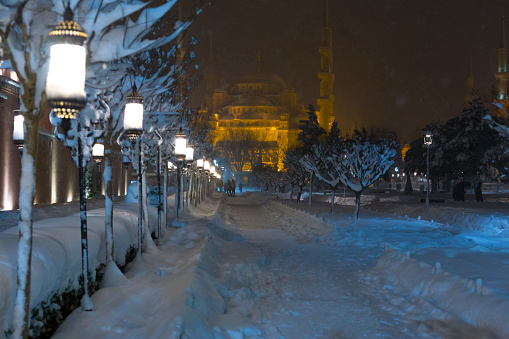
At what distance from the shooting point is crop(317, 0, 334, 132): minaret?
11300 cm

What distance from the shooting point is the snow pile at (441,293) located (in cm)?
712

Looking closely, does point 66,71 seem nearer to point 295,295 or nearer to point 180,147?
point 295,295

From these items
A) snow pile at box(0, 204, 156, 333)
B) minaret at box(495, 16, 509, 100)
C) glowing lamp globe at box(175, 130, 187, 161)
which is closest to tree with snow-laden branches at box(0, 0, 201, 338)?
snow pile at box(0, 204, 156, 333)

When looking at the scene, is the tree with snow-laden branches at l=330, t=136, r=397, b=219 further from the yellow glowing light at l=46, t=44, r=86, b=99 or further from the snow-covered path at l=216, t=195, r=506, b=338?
the yellow glowing light at l=46, t=44, r=86, b=99

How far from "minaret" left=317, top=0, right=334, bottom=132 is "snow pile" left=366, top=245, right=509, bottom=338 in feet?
345

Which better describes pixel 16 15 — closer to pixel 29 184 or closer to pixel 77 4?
pixel 77 4

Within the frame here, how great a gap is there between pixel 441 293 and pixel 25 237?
6935 millimetres

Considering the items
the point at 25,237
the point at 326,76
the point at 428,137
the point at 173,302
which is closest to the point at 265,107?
the point at 326,76

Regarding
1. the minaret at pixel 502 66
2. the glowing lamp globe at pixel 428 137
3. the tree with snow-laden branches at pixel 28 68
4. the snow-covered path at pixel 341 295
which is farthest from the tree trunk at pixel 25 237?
the minaret at pixel 502 66

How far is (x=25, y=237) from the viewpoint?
15.7 feet

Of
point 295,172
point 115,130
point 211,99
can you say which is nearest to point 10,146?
point 115,130

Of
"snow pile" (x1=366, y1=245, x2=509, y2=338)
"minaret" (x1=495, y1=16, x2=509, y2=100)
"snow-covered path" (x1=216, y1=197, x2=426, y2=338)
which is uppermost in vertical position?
"minaret" (x1=495, y1=16, x2=509, y2=100)

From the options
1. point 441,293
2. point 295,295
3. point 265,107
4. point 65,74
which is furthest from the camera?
point 265,107

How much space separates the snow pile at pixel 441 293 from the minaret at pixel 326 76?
105 m
